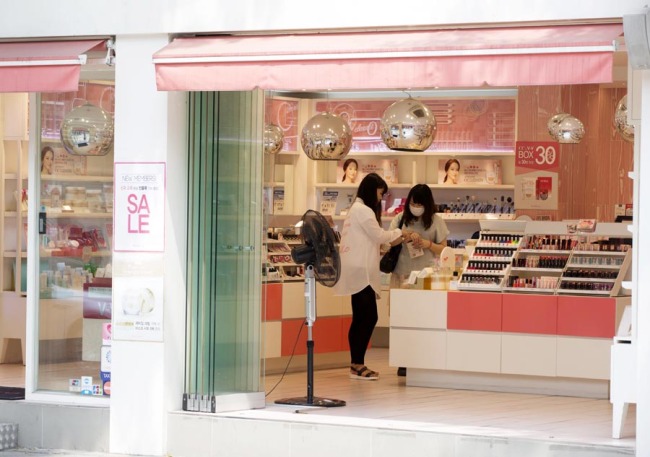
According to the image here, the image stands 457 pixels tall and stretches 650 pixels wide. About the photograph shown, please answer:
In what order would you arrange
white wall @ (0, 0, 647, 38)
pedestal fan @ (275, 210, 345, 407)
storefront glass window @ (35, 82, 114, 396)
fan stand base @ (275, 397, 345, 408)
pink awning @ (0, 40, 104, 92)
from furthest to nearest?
pedestal fan @ (275, 210, 345, 407), fan stand base @ (275, 397, 345, 408), storefront glass window @ (35, 82, 114, 396), pink awning @ (0, 40, 104, 92), white wall @ (0, 0, 647, 38)

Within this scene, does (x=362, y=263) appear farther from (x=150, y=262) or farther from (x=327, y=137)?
(x=150, y=262)

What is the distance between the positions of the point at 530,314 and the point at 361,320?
172cm

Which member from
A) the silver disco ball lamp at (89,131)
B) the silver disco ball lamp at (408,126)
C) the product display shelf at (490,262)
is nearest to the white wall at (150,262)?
the silver disco ball lamp at (89,131)

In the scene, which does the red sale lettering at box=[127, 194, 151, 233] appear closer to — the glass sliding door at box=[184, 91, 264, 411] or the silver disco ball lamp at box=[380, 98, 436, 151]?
the glass sliding door at box=[184, 91, 264, 411]

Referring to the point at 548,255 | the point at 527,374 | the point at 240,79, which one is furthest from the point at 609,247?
the point at 240,79

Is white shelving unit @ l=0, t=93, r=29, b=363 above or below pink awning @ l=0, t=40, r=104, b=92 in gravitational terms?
below

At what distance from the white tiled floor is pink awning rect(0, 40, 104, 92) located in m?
2.71

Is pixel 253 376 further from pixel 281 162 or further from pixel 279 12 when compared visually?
pixel 281 162

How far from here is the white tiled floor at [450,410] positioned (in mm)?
9094

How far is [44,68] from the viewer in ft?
30.8

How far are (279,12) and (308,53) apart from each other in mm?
683

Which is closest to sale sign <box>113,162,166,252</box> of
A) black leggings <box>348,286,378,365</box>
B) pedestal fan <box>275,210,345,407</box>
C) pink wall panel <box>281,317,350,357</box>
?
pedestal fan <box>275,210,345,407</box>

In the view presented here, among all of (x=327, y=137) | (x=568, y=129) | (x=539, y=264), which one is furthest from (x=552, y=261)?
(x=327, y=137)

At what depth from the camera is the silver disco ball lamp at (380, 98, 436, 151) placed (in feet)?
33.4
